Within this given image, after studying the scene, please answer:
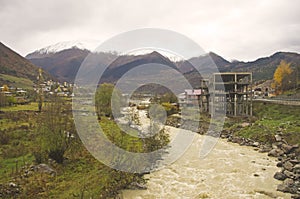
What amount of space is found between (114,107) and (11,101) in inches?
656

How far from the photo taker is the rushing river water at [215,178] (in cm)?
1151

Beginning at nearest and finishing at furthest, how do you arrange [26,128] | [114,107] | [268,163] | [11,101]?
[268,163] < [26,128] < [114,107] < [11,101]

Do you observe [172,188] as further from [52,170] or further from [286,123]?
[286,123]

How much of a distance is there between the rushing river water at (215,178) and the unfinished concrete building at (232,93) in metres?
14.9

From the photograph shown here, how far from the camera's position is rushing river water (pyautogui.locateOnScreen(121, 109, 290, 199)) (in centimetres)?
1151

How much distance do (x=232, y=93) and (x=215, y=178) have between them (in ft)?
70.2

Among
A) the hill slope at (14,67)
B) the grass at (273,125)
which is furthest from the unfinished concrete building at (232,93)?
the hill slope at (14,67)

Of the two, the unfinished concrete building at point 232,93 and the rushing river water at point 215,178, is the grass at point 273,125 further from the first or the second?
the rushing river water at point 215,178

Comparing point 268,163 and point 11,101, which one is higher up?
point 11,101

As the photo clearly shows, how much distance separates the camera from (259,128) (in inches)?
939

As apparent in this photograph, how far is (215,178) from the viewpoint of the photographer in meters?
13.4

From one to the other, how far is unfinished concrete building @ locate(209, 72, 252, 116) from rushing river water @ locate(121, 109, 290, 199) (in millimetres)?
14865

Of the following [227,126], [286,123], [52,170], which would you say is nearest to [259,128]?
[286,123]

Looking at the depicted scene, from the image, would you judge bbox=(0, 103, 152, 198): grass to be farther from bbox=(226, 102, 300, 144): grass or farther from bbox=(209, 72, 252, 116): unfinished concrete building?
bbox=(209, 72, 252, 116): unfinished concrete building
